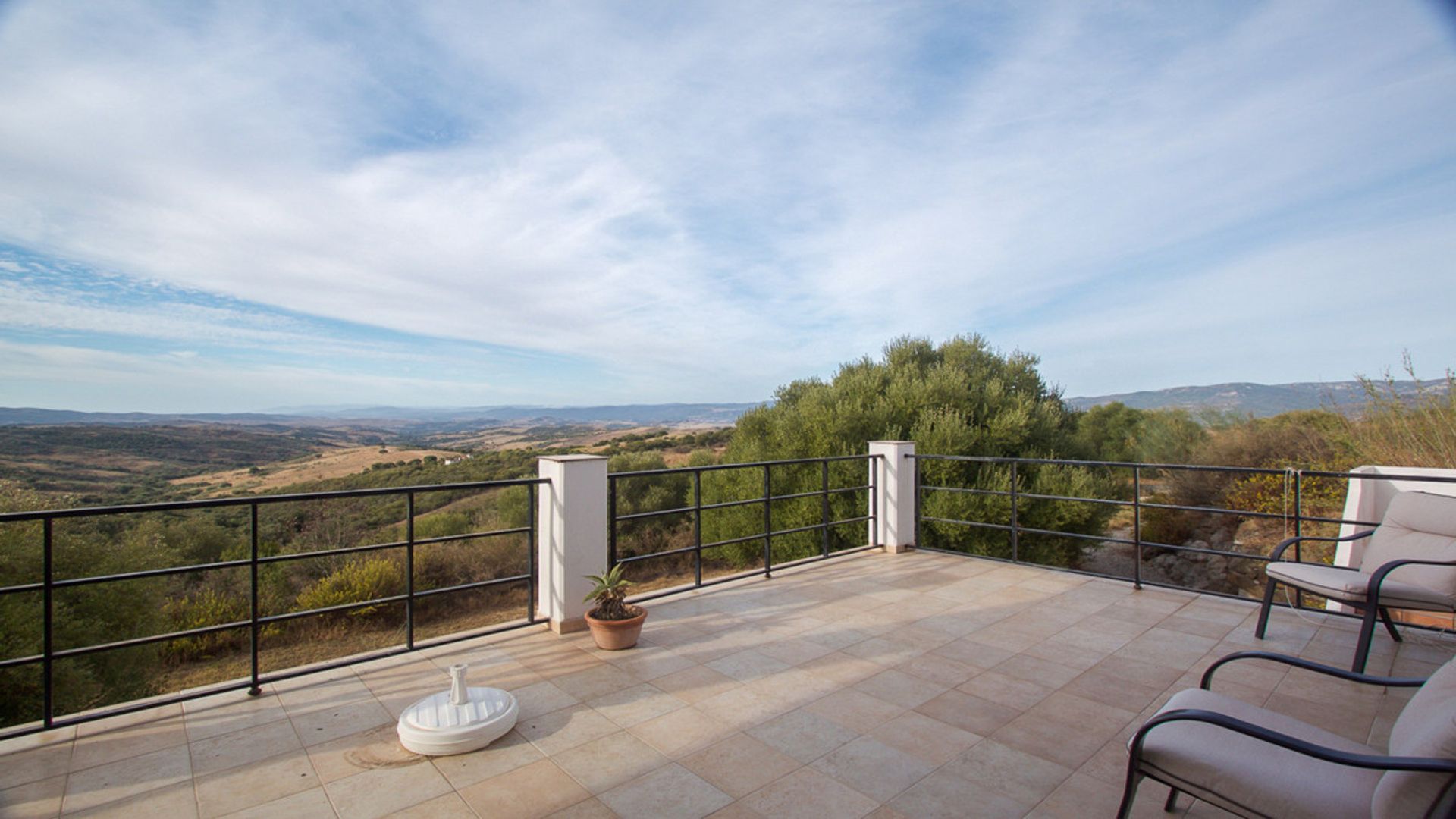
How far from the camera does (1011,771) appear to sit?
2.12 metres

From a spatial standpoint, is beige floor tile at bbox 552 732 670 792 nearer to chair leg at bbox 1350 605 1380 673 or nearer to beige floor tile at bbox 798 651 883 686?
beige floor tile at bbox 798 651 883 686

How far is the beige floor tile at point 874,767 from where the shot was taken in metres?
2.03

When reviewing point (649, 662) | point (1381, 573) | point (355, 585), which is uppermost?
point (1381, 573)

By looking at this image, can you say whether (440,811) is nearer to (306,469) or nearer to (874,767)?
(874,767)

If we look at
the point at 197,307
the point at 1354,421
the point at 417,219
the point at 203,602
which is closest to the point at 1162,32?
the point at 1354,421

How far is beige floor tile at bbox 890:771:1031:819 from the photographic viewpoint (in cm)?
188

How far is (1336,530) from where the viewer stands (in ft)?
20.8

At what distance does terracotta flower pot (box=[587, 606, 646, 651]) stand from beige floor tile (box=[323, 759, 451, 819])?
1.19 m

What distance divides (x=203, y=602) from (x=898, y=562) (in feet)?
30.5

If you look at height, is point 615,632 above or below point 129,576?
below

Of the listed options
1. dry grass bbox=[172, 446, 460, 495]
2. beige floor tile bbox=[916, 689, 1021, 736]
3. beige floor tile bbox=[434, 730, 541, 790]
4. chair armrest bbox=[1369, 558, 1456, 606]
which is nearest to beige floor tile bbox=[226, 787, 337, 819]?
beige floor tile bbox=[434, 730, 541, 790]

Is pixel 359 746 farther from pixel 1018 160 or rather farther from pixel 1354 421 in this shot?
pixel 1354 421

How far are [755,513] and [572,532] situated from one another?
802 centimetres

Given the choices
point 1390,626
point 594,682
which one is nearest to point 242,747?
point 594,682
